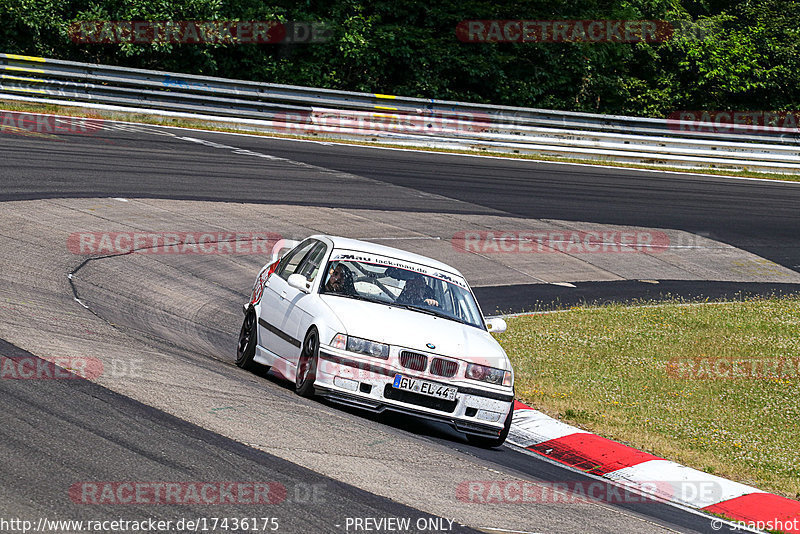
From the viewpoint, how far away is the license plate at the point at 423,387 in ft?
27.4

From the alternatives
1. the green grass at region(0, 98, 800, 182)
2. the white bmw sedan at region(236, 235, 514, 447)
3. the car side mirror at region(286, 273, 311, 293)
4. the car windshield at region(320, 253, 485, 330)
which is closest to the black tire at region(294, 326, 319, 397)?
the white bmw sedan at region(236, 235, 514, 447)

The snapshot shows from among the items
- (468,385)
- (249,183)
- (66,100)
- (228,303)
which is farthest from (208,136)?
(468,385)

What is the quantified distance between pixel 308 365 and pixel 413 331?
3.14 ft

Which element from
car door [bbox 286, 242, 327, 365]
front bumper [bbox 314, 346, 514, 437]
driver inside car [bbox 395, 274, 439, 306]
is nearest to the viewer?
front bumper [bbox 314, 346, 514, 437]

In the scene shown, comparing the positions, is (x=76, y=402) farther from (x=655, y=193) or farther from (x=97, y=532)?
(x=655, y=193)

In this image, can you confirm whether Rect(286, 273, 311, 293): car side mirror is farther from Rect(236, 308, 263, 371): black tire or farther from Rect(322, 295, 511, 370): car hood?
Rect(236, 308, 263, 371): black tire

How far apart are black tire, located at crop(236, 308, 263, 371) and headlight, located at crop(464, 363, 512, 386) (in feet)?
7.97

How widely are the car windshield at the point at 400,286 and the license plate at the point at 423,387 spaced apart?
104cm

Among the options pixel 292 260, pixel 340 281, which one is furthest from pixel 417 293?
pixel 292 260

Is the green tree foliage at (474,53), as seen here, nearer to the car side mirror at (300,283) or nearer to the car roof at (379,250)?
the car roof at (379,250)

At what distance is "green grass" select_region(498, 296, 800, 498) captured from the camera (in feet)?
30.6

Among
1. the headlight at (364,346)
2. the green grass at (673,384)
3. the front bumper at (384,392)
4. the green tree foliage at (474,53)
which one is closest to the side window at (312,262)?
the headlight at (364,346)

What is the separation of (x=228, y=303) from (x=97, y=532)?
29.5 ft

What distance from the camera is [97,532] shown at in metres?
4.87
